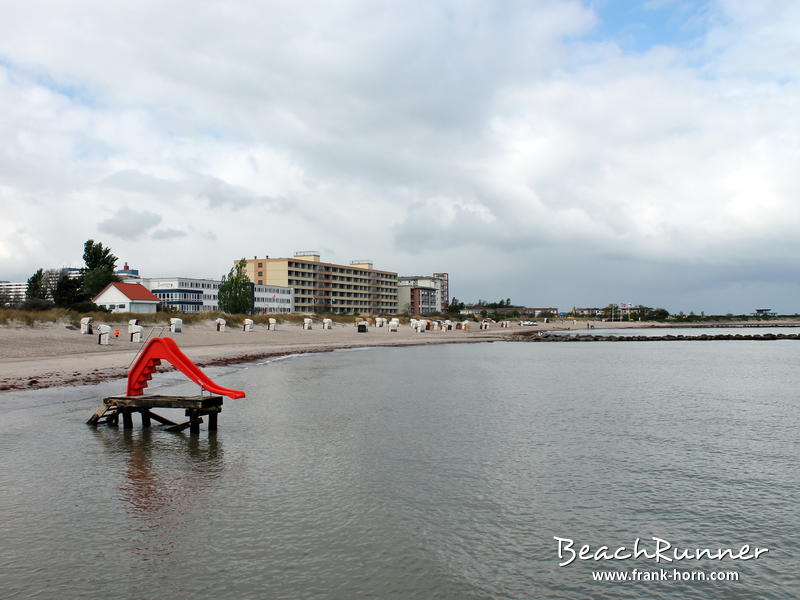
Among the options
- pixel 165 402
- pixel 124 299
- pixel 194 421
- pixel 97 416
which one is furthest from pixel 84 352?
pixel 124 299

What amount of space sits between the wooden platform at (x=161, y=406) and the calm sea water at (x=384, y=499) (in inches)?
21.4

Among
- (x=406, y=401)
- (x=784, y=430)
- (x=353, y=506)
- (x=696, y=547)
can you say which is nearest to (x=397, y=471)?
(x=353, y=506)

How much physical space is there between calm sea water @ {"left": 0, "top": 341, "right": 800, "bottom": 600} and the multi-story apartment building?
111 m

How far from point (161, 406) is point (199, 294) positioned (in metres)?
130

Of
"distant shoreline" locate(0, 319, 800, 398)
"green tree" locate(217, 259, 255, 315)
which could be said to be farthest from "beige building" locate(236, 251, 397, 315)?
"distant shoreline" locate(0, 319, 800, 398)

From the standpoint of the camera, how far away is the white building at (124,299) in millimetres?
83750

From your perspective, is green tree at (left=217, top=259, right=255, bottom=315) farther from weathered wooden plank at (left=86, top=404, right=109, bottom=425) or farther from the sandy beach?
weathered wooden plank at (left=86, top=404, right=109, bottom=425)

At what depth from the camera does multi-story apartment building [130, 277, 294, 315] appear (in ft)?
448

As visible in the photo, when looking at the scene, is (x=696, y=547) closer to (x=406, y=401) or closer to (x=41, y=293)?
(x=406, y=401)

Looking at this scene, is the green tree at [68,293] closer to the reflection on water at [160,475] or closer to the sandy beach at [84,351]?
the sandy beach at [84,351]

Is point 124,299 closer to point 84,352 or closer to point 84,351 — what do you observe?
point 84,351

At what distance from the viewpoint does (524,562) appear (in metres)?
9.02

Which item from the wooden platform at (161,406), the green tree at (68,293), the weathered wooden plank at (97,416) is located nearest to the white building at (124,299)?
the green tree at (68,293)

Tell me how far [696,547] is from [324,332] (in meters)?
84.4
